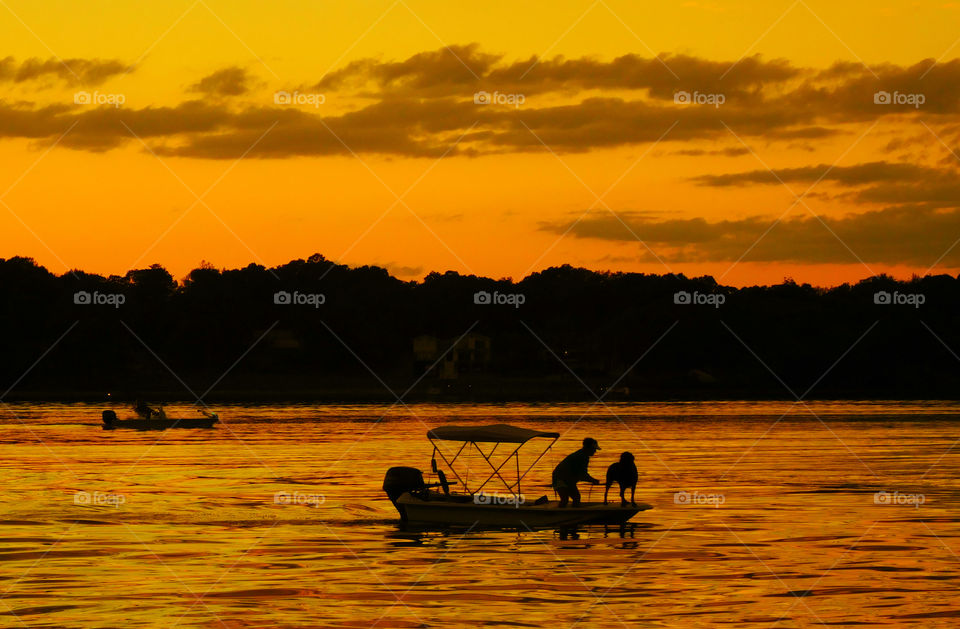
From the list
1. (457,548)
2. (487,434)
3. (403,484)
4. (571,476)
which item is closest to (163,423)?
(403,484)

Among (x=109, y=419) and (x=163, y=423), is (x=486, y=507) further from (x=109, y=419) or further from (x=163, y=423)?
(x=163, y=423)

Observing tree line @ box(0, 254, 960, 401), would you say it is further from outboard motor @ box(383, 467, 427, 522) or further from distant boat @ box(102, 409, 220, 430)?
outboard motor @ box(383, 467, 427, 522)

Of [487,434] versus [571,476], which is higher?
[487,434]

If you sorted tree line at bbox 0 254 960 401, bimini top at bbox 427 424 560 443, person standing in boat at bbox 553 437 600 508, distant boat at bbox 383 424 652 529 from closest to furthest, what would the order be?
1. person standing in boat at bbox 553 437 600 508
2. distant boat at bbox 383 424 652 529
3. bimini top at bbox 427 424 560 443
4. tree line at bbox 0 254 960 401

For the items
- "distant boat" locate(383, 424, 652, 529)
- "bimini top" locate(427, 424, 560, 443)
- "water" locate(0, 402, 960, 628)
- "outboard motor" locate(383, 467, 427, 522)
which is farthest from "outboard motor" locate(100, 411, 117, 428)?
"outboard motor" locate(383, 467, 427, 522)

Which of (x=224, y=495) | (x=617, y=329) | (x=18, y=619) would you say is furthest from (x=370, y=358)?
(x=18, y=619)

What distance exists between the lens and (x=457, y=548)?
120ft

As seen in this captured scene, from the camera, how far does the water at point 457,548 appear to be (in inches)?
1070

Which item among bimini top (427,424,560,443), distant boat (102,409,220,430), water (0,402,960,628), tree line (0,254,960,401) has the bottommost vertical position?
water (0,402,960,628)

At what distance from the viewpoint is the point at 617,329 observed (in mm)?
188875

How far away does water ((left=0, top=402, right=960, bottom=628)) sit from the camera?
2717 cm

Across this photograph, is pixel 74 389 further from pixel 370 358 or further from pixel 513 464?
pixel 513 464

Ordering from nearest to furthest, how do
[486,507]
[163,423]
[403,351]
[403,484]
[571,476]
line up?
[571,476], [486,507], [403,484], [163,423], [403,351]

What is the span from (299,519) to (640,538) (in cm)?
1166
